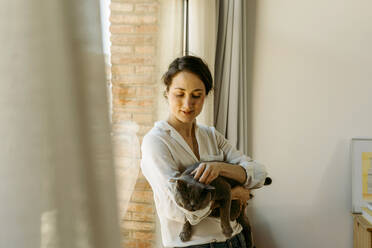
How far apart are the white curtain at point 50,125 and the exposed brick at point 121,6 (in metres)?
1.52

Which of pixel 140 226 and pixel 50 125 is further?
pixel 140 226

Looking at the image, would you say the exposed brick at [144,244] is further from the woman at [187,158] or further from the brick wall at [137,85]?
the woman at [187,158]

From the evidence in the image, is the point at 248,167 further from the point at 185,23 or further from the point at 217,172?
the point at 185,23

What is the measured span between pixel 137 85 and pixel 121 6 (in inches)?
16.6

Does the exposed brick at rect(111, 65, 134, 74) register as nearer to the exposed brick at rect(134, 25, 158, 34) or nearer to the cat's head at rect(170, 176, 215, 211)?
the exposed brick at rect(134, 25, 158, 34)

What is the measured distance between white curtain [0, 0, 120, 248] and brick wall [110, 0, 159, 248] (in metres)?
1.50

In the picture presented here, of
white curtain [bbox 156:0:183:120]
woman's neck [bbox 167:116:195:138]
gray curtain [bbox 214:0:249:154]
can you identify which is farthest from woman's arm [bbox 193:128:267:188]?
gray curtain [bbox 214:0:249:154]

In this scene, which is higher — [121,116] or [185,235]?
[121,116]

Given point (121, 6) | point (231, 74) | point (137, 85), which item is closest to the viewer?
point (121, 6)

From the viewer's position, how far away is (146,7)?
1897 millimetres

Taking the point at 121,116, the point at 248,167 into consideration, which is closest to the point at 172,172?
the point at 248,167

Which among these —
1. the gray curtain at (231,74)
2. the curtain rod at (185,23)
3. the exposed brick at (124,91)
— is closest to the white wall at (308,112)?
the gray curtain at (231,74)

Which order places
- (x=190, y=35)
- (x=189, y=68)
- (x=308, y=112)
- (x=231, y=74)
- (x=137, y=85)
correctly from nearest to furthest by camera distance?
(x=189, y=68) → (x=137, y=85) → (x=190, y=35) → (x=231, y=74) → (x=308, y=112)

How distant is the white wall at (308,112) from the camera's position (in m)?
2.60
